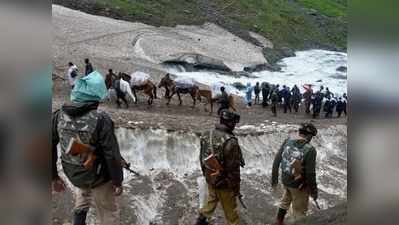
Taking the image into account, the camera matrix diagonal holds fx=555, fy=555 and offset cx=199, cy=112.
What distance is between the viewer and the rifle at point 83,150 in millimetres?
3662

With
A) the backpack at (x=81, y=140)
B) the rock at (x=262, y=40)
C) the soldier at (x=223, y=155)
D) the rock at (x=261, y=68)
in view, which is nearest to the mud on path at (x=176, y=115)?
the soldier at (x=223, y=155)

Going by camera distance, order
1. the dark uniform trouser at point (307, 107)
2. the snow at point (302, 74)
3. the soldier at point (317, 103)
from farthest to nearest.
A: the snow at point (302, 74), the dark uniform trouser at point (307, 107), the soldier at point (317, 103)

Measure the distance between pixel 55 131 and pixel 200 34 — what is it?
20598mm

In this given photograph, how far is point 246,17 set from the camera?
28.3 meters

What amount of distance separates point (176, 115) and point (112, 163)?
781 cm

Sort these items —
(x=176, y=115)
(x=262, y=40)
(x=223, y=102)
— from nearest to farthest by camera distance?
(x=223, y=102) → (x=176, y=115) → (x=262, y=40)

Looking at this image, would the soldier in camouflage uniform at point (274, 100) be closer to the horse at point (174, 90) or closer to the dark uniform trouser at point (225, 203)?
the horse at point (174, 90)

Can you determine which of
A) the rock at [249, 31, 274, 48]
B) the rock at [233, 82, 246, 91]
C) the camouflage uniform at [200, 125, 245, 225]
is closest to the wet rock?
the rock at [249, 31, 274, 48]

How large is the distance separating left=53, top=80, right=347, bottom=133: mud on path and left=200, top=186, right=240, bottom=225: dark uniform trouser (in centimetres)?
391

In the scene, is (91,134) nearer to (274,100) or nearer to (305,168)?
(305,168)

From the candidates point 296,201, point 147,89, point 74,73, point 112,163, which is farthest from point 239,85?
point 112,163

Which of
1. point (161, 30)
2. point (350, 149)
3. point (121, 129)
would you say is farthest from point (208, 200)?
point (161, 30)

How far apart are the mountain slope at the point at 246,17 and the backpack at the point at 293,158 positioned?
63.6 feet

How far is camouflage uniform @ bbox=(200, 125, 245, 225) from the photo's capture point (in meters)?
4.59
